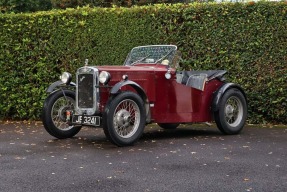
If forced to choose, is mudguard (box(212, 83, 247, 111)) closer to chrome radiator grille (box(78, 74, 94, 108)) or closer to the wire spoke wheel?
chrome radiator grille (box(78, 74, 94, 108))

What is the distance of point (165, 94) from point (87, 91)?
133 cm

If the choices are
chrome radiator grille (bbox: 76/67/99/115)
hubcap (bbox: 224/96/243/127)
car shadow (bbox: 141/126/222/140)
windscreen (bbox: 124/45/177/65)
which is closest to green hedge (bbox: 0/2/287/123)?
hubcap (bbox: 224/96/243/127)

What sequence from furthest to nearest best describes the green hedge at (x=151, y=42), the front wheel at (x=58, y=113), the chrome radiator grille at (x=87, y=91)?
the green hedge at (x=151, y=42)
the front wheel at (x=58, y=113)
the chrome radiator grille at (x=87, y=91)

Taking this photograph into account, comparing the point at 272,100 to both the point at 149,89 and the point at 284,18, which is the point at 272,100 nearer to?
the point at 284,18

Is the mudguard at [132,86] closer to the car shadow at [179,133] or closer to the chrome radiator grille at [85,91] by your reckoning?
the chrome radiator grille at [85,91]

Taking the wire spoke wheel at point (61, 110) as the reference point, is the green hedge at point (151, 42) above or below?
above

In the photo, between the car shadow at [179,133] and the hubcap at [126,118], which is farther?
the car shadow at [179,133]

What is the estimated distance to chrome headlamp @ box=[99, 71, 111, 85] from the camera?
711cm

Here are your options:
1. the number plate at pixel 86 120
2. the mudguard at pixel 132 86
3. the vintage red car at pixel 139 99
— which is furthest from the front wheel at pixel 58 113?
the mudguard at pixel 132 86

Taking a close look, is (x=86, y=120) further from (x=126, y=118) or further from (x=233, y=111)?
(x=233, y=111)

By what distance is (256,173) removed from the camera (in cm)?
512

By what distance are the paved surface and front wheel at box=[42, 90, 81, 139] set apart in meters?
0.19

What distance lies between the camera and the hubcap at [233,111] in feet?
27.9

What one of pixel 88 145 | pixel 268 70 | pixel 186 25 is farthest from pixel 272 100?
pixel 88 145
